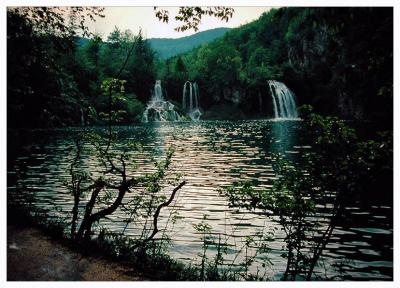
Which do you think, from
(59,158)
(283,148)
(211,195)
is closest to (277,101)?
(283,148)

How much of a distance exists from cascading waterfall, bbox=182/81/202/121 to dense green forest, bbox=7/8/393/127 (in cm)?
163

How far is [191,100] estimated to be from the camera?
319 feet

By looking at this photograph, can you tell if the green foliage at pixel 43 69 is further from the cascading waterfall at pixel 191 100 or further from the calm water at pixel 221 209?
the cascading waterfall at pixel 191 100

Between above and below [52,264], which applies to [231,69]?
above

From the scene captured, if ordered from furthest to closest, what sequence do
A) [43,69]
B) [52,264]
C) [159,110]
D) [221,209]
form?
[159,110]
[221,209]
[43,69]
[52,264]

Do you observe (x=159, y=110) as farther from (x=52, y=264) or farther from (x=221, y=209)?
(x=52, y=264)

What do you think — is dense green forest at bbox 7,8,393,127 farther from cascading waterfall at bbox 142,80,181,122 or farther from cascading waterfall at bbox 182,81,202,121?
cascading waterfall at bbox 142,80,181,122

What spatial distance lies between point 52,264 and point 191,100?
9040 cm

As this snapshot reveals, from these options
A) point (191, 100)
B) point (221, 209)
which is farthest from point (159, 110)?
point (221, 209)

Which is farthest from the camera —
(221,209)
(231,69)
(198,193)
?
(231,69)

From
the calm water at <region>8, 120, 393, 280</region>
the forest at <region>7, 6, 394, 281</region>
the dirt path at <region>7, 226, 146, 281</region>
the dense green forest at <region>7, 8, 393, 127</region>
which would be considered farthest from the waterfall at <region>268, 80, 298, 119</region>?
the dirt path at <region>7, 226, 146, 281</region>

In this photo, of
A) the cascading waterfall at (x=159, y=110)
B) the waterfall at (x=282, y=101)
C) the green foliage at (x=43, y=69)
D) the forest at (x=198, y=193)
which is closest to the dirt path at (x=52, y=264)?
the forest at (x=198, y=193)

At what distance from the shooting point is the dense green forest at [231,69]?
19.2ft

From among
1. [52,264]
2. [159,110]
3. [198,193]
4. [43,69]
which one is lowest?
[198,193]
